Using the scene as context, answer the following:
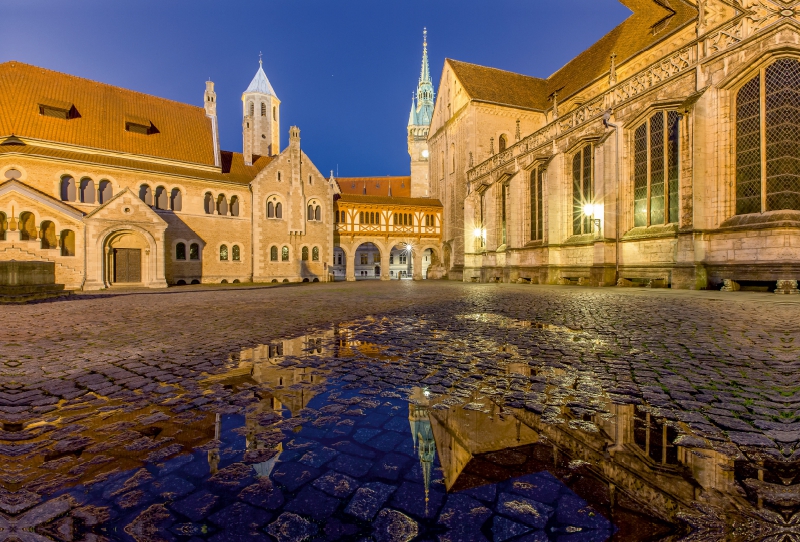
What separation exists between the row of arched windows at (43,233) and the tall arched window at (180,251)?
19.9 ft

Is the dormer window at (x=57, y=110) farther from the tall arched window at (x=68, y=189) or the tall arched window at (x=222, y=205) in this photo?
the tall arched window at (x=222, y=205)

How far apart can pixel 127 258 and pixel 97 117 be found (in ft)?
40.6

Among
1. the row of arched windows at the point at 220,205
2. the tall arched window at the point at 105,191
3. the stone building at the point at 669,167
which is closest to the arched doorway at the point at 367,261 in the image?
the row of arched windows at the point at 220,205

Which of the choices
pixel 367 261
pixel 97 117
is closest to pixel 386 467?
pixel 97 117

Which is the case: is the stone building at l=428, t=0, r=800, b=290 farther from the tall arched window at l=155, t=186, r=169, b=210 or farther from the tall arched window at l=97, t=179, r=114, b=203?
the tall arched window at l=97, t=179, r=114, b=203

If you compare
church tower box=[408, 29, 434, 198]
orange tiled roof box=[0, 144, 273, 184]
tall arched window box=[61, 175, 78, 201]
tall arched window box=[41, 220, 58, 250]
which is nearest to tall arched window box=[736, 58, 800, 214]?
orange tiled roof box=[0, 144, 273, 184]

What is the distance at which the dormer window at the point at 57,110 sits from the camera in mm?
26812

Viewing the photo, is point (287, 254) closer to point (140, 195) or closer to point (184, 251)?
point (184, 251)

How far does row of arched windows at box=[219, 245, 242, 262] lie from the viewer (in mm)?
30719

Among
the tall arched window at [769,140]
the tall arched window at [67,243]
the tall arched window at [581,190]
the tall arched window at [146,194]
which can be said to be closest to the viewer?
the tall arched window at [769,140]

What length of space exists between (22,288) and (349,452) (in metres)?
17.8

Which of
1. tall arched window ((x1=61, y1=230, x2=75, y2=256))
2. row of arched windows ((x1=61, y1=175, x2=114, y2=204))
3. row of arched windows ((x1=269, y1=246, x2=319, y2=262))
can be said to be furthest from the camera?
row of arched windows ((x1=269, y1=246, x2=319, y2=262))

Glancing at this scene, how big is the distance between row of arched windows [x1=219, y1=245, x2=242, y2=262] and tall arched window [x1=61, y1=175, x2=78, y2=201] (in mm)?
9592

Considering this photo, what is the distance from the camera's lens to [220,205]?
1222 inches
